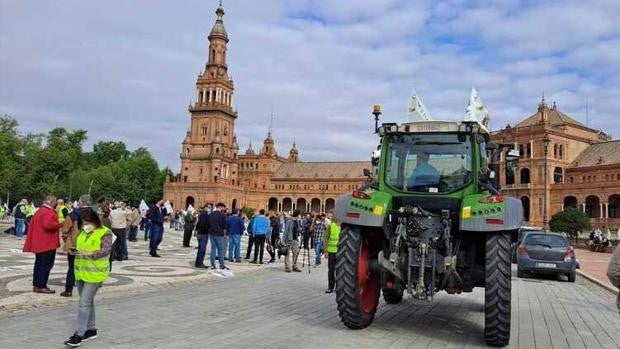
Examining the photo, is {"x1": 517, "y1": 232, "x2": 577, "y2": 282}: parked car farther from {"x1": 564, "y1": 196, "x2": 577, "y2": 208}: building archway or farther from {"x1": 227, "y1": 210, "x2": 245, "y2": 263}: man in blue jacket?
{"x1": 564, "y1": 196, "x2": 577, "y2": 208}: building archway

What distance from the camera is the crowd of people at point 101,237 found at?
6.73 m

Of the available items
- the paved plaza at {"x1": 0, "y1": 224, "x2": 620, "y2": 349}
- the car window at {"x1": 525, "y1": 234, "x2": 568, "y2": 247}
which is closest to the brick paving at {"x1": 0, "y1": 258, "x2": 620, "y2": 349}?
the paved plaza at {"x1": 0, "y1": 224, "x2": 620, "y2": 349}

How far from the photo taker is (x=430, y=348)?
689 centimetres

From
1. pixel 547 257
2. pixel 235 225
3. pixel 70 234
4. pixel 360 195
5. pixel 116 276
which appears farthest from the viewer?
pixel 235 225

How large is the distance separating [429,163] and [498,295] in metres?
2.22

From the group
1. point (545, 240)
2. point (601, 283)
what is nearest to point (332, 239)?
point (545, 240)

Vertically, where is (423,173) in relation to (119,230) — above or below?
above

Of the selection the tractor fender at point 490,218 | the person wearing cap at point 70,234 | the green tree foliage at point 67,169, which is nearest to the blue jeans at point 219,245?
the person wearing cap at point 70,234

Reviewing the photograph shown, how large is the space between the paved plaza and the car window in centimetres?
431

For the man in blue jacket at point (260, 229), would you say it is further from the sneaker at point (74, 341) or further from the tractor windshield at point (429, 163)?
the sneaker at point (74, 341)

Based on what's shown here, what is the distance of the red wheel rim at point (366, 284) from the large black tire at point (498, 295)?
1772 mm

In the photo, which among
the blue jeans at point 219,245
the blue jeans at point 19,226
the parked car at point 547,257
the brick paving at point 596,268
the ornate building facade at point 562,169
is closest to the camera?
the blue jeans at point 219,245

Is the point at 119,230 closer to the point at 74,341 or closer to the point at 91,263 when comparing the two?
the point at 91,263

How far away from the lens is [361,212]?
7.77 metres
